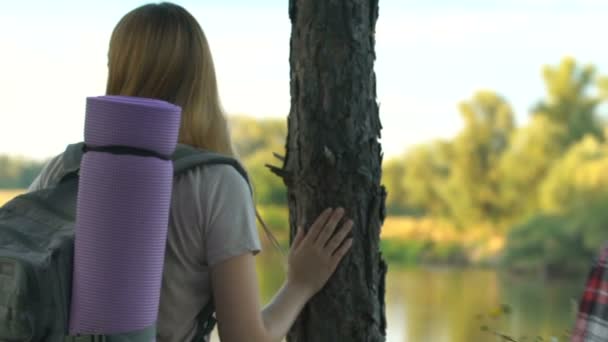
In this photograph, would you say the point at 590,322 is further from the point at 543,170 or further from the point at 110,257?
the point at 543,170

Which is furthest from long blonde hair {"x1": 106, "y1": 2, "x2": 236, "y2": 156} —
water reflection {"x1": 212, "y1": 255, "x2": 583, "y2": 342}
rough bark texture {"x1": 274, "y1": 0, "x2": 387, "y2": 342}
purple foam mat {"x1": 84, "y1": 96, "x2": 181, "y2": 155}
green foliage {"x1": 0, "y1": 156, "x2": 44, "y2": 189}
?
water reflection {"x1": 212, "y1": 255, "x2": 583, "y2": 342}

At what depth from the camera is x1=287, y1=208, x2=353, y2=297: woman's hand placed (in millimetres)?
1575

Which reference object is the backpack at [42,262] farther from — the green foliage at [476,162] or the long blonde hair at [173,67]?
the green foliage at [476,162]

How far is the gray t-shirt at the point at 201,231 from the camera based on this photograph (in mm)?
1280

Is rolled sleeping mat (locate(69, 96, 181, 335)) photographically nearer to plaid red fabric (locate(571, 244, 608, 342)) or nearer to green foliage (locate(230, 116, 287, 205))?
plaid red fabric (locate(571, 244, 608, 342))

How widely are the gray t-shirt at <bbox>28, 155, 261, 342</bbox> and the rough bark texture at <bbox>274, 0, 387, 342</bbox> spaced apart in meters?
0.47

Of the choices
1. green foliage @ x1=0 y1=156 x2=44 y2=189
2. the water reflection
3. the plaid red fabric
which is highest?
the plaid red fabric

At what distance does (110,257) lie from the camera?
3.98 feet

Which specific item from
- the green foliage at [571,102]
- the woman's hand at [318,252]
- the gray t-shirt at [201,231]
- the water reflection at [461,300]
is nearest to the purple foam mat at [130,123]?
the gray t-shirt at [201,231]

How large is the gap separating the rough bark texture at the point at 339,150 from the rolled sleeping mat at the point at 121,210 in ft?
1.90

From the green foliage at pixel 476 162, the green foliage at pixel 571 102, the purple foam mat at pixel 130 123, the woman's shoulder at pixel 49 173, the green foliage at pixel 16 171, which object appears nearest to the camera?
the purple foam mat at pixel 130 123

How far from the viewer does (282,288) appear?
5.02 feet

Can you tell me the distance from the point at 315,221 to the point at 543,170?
18.0m

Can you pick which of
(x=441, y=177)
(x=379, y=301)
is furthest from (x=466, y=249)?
(x=379, y=301)
